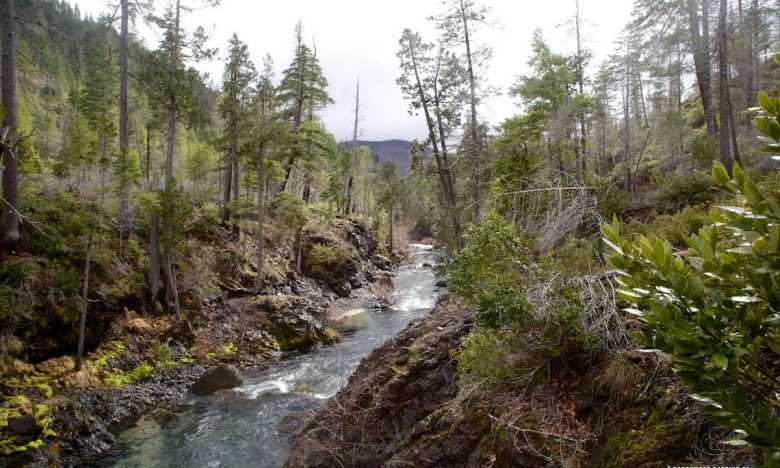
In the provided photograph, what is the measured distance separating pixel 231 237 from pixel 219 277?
3.80m

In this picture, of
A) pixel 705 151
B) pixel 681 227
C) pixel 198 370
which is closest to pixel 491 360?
pixel 681 227

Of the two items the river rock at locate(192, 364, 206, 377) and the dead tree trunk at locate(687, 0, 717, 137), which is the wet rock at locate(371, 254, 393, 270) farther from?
the dead tree trunk at locate(687, 0, 717, 137)

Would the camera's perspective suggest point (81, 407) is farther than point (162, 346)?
No

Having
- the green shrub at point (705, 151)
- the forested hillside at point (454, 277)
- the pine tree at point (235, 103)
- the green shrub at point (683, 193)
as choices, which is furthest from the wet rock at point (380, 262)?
the green shrub at point (705, 151)

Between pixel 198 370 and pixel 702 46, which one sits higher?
pixel 702 46

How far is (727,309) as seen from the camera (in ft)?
6.00

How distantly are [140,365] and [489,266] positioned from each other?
42.4 ft

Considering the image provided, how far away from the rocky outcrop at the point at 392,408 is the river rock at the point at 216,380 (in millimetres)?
4948

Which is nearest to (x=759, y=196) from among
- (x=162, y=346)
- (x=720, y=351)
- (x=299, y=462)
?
(x=720, y=351)

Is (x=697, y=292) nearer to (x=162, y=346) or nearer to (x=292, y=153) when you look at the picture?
(x=162, y=346)

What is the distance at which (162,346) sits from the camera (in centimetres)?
1439

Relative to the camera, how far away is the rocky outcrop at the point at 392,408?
7.64m

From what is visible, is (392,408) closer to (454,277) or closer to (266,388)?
(454,277)

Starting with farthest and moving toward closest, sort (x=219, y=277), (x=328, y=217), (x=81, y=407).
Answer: (x=328, y=217)
(x=219, y=277)
(x=81, y=407)
